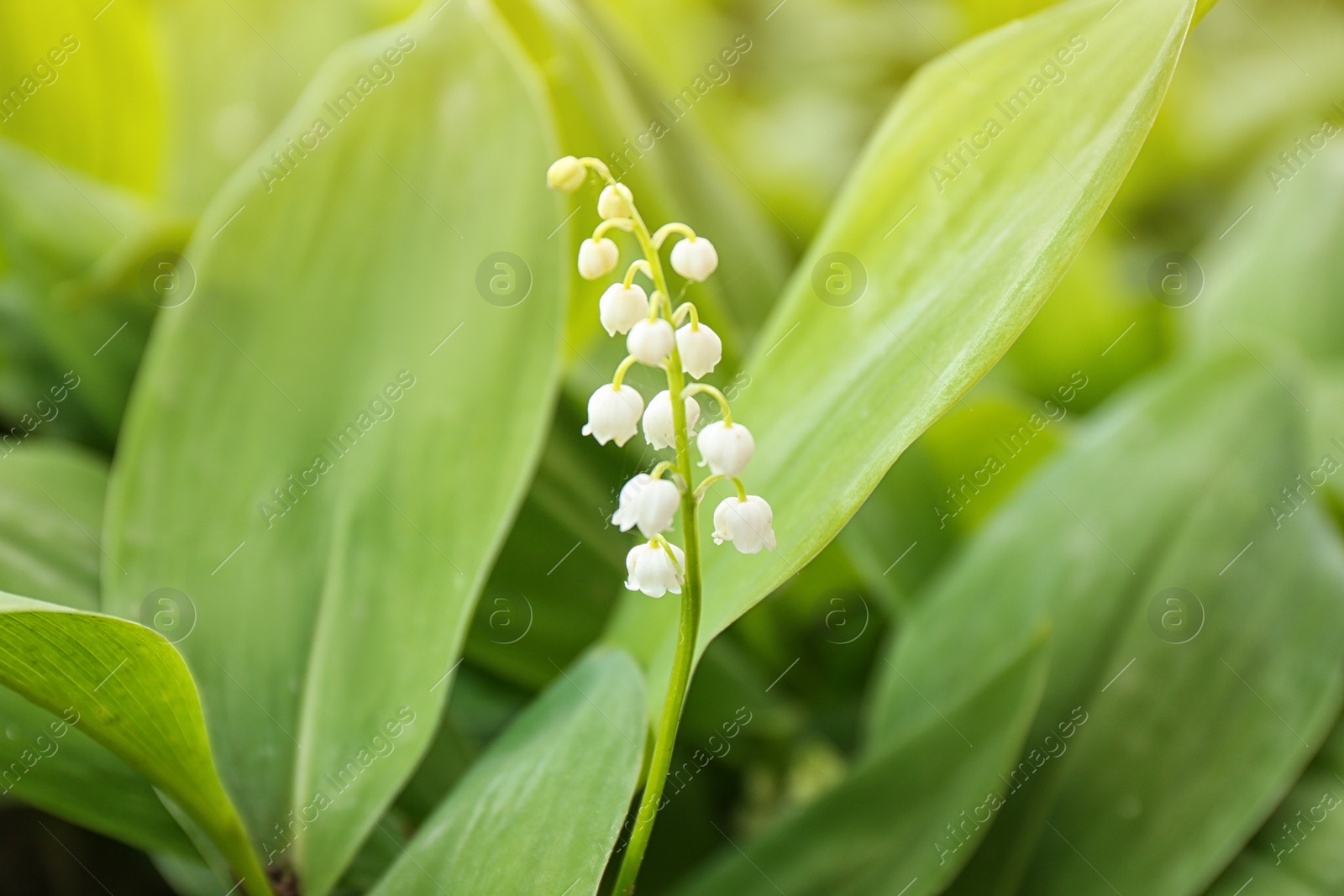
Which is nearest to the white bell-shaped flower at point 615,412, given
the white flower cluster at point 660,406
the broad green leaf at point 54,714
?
the white flower cluster at point 660,406

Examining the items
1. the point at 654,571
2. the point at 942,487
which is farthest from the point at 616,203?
the point at 942,487

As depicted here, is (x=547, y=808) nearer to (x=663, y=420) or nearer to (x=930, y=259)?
(x=663, y=420)

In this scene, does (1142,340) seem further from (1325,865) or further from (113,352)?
(113,352)

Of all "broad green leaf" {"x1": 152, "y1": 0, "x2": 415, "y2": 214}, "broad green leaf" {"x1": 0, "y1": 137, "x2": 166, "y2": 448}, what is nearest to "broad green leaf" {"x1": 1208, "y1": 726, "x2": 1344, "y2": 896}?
"broad green leaf" {"x1": 0, "y1": 137, "x2": 166, "y2": 448}

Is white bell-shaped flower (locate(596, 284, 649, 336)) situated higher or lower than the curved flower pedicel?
higher

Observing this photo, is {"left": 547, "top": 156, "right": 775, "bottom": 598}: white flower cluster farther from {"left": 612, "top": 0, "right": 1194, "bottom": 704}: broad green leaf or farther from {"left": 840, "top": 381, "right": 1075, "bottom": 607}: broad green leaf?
{"left": 840, "top": 381, "right": 1075, "bottom": 607}: broad green leaf

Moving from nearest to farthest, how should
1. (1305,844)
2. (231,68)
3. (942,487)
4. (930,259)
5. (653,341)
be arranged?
(653,341) → (930,259) → (1305,844) → (942,487) → (231,68)
